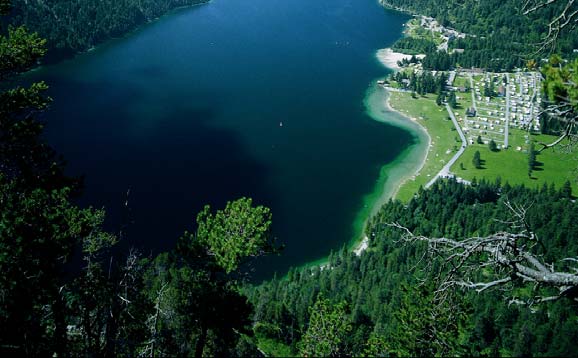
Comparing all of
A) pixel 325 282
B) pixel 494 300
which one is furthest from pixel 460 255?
pixel 325 282

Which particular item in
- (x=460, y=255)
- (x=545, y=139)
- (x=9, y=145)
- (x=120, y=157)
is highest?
(x=460, y=255)

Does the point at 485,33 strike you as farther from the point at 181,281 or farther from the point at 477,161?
the point at 181,281

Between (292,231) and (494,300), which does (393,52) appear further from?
(494,300)

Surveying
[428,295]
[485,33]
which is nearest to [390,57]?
[485,33]

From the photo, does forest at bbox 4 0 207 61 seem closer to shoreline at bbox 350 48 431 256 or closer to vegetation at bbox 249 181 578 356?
shoreline at bbox 350 48 431 256

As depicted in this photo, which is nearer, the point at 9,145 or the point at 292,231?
the point at 9,145

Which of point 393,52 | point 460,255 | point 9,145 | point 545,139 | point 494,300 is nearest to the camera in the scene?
point 460,255

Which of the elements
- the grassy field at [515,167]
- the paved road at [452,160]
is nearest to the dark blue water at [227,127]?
the paved road at [452,160]
